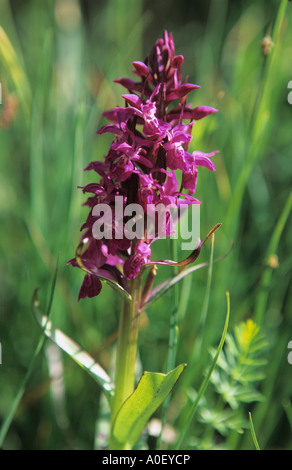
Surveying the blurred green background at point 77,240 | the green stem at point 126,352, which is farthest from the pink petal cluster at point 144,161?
the blurred green background at point 77,240

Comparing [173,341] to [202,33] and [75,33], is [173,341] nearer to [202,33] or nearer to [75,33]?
[75,33]

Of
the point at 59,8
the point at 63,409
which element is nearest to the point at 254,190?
the point at 63,409

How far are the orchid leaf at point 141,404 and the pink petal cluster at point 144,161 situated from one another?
0.67ft

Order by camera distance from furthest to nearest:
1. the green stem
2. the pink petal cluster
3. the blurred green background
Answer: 1. the blurred green background
2. the green stem
3. the pink petal cluster

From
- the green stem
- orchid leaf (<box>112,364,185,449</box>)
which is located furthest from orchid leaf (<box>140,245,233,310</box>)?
orchid leaf (<box>112,364,185,449</box>)

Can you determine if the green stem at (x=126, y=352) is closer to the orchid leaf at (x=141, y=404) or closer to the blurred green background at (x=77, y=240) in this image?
the orchid leaf at (x=141, y=404)

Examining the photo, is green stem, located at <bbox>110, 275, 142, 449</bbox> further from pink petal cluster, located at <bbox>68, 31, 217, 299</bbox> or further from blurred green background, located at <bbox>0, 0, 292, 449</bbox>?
blurred green background, located at <bbox>0, 0, 292, 449</bbox>

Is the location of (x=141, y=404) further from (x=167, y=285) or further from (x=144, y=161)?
(x=144, y=161)

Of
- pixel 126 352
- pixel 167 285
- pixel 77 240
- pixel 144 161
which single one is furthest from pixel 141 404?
pixel 77 240

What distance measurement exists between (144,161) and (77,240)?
820mm

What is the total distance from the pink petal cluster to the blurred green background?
0.17 metres

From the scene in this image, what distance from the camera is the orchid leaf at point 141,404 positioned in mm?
837

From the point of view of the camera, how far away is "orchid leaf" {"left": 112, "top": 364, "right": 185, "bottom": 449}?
Answer: 32.9 inches

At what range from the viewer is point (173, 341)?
0.98 m
